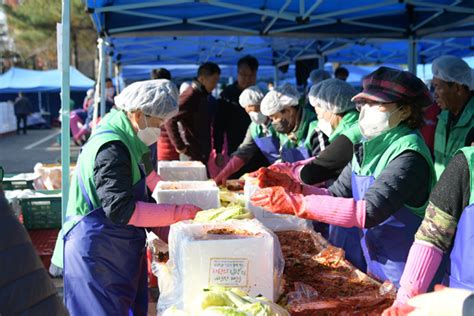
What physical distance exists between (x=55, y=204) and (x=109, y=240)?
11.0 feet

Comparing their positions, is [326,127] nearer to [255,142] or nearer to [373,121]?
[373,121]

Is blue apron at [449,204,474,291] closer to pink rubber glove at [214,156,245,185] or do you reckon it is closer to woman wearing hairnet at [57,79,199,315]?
woman wearing hairnet at [57,79,199,315]

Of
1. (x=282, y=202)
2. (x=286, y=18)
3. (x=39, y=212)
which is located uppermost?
(x=286, y=18)

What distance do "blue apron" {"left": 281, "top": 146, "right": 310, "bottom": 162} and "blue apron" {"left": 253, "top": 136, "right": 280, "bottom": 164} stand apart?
42 cm

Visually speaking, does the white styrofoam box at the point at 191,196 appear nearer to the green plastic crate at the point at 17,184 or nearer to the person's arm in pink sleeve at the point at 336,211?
the person's arm in pink sleeve at the point at 336,211

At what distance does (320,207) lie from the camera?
2.45m

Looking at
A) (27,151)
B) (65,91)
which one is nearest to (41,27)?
(27,151)

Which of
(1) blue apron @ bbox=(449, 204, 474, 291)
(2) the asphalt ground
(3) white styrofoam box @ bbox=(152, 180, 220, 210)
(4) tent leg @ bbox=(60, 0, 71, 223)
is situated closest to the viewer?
(1) blue apron @ bbox=(449, 204, 474, 291)

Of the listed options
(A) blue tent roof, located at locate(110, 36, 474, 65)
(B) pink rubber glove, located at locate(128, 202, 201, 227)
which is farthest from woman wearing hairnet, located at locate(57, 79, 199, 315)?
(A) blue tent roof, located at locate(110, 36, 474, 65)

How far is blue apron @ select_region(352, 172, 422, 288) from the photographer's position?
2.57 metres

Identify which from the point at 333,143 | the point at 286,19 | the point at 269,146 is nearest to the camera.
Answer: the point at 333,143

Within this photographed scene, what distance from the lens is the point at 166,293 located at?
2.48 meters

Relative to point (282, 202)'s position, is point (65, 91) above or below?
above

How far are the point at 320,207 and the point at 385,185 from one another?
297 mm
